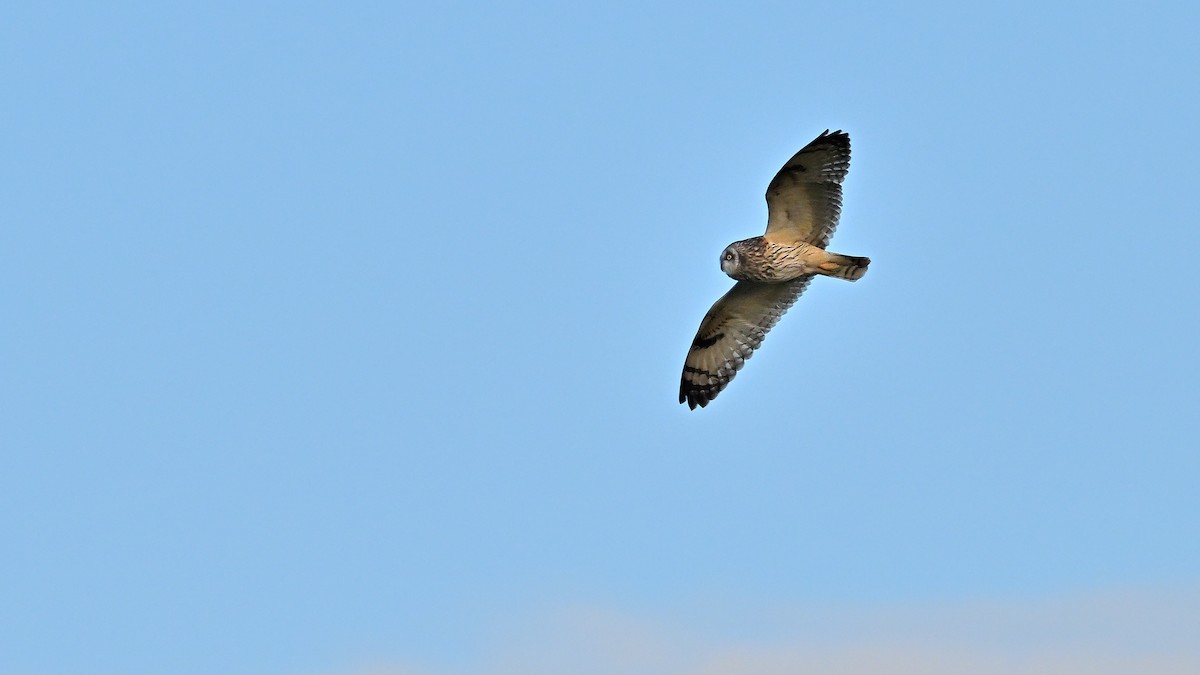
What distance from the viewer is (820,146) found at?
21.9 meters

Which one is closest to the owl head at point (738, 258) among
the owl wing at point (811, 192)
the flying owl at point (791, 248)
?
the flying owl at point (791, 248)

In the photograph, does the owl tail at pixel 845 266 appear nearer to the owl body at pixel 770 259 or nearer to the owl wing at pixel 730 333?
the owl body at pixel 770 259

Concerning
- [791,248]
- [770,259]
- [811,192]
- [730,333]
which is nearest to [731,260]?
[770,259]

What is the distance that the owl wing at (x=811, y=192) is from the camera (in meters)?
22.0

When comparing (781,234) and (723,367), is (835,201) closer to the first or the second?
(781,234)

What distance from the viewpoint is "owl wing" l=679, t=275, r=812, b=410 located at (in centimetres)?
2433

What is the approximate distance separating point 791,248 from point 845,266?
0.73m

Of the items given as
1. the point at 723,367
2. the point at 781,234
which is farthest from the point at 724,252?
the point at 723,367

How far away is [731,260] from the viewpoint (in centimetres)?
2284

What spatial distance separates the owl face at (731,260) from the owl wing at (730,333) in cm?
100

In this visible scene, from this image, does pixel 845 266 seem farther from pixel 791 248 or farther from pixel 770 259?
pixel 770 259

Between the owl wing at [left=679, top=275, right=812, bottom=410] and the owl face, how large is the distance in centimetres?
100

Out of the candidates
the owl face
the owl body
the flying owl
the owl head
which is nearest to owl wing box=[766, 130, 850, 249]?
the flying owl

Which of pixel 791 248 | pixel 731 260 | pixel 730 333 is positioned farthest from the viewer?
pixel 730 333
